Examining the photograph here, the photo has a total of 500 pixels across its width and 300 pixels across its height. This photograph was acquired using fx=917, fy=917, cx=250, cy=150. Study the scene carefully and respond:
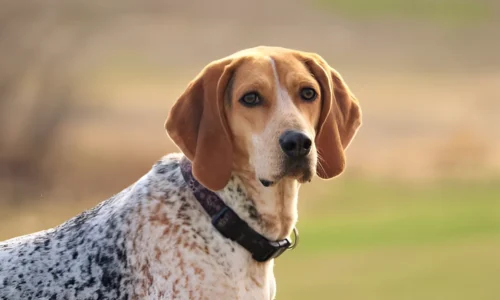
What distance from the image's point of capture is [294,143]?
6.14 m

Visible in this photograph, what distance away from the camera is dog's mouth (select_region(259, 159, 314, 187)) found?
6234 mm

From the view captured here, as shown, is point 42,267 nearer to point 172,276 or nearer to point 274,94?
point 172,276

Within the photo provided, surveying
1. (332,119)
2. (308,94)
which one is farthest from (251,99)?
(332,119)

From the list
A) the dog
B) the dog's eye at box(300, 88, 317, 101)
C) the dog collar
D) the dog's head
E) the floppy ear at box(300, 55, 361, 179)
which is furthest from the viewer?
the floppy ear at box(300, 55, 361, 179)

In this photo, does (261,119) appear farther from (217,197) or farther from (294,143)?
(217,197)

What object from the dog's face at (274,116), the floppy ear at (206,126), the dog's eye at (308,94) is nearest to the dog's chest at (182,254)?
the floppy ear at (206,126)

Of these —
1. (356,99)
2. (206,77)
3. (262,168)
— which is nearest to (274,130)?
(262,168)

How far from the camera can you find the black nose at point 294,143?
6.12m

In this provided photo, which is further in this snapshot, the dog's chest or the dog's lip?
the dog's chest

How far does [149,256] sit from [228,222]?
2.03 feet

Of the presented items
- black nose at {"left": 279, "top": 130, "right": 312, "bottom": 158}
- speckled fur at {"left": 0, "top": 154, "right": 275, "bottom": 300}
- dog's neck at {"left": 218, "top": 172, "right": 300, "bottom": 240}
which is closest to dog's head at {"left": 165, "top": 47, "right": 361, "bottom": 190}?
black nose at {"left": 279, "top": 130, "right": 312, "bottom": 158}

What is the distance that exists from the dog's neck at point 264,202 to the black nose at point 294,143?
0.37 metres

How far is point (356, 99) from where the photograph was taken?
23.4 ft

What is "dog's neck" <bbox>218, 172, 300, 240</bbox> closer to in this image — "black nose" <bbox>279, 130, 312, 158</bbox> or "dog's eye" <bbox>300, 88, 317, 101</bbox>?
"black nose" <bbox>279, 130, 312, 158</bbox>
